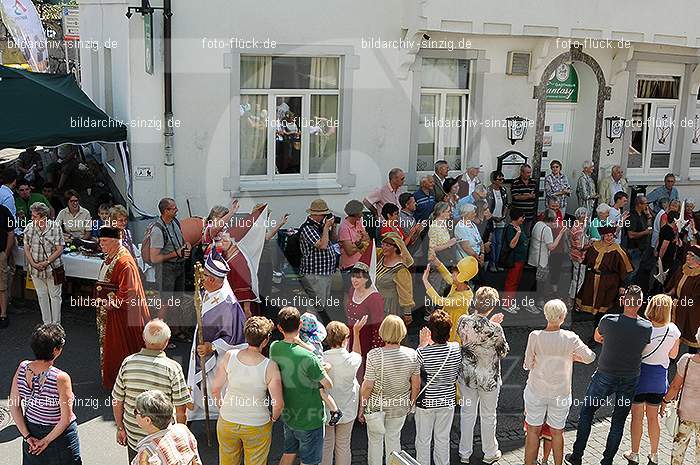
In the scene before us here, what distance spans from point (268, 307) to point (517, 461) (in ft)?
13.0

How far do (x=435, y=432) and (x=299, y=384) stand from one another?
142 cm

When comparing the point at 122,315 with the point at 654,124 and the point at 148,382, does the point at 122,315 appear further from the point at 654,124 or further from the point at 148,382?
the point at 654,124

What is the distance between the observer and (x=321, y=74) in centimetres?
1177

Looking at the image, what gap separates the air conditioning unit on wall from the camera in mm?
12680

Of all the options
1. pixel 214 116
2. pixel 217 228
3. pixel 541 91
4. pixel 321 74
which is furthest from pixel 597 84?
pixel 217 228

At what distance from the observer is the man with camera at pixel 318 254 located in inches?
357

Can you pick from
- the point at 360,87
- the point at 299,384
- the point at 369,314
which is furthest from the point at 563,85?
the point at 299,384

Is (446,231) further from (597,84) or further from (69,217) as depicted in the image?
(597,84)

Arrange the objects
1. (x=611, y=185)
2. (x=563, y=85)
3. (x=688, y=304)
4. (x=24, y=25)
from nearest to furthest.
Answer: (x=688, y=304) → (x=611, y=185) → (x=563, y=85) → (x=24, y=25)

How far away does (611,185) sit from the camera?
1345cm

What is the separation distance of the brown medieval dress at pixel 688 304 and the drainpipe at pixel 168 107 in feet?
22.7

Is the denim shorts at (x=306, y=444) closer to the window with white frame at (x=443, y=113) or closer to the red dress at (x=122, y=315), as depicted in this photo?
the red dress at (x=122, y=315)

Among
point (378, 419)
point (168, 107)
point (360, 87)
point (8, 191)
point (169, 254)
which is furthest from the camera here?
point (360, 87)

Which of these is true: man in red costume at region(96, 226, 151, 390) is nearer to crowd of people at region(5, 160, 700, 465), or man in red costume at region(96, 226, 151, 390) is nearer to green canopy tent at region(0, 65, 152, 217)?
crowd of people at region(5, 160, 700, 465)
